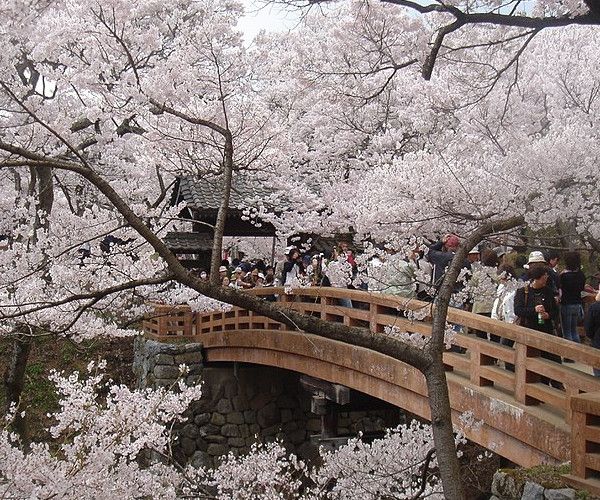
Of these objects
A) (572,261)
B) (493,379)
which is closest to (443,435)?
(493,379)

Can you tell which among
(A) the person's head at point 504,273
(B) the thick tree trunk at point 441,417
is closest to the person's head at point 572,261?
(A) the person's head at point 504,273

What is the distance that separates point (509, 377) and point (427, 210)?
5.41 meters

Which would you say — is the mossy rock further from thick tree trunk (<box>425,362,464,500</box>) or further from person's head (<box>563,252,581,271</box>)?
person's head (<box>563,252,581,271</box>)

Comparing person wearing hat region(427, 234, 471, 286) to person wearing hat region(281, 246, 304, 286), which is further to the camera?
person wearing hat region(281, 246, 304, 286)

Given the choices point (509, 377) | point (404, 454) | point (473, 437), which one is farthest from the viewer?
point (404, 454)

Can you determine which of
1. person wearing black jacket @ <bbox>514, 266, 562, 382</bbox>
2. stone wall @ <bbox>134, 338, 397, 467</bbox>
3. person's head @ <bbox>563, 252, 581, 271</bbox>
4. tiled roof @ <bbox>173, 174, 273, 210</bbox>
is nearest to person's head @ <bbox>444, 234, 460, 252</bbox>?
person's head @ <bbox>563, 252, 581, 271</bbox>

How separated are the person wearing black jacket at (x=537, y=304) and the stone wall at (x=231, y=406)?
7777mm

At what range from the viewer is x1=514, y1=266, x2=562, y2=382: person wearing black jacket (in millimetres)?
6648

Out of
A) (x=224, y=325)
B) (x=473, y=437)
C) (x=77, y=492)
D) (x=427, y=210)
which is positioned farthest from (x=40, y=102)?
(x=473, y=437)

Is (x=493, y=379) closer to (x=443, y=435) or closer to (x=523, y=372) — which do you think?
(x=523, y=372)

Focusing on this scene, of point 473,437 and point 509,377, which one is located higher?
point 509,377

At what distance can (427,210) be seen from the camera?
37.4 ft

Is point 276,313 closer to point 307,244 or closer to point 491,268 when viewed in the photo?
point 491,268

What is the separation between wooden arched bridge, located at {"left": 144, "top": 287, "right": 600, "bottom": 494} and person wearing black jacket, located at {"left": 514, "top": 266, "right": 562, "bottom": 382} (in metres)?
0.46
